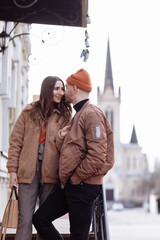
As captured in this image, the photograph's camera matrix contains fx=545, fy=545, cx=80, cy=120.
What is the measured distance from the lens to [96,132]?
401 cm

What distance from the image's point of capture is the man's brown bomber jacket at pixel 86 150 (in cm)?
395

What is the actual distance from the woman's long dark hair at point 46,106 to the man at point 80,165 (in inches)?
13.3

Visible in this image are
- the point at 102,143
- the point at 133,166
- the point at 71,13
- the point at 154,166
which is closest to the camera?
the point at 102,143

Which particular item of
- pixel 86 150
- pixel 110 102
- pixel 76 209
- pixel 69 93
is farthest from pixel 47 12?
pixel 110 102

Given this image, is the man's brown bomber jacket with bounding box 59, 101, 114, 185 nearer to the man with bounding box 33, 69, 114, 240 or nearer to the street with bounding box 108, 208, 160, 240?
the man with bounding box 33, 69, 114, 240

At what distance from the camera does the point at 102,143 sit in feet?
13.1

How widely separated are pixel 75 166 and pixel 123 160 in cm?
9531

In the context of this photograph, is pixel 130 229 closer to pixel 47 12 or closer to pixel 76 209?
pixel 47 12

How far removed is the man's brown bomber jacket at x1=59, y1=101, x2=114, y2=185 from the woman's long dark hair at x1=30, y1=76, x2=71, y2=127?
47 cm

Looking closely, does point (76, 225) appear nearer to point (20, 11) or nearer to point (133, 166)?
point (20, 11)

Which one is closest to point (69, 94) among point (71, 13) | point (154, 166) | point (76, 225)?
point (76, 225)

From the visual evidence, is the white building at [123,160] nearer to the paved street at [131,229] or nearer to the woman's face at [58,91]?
the paved street at [131,229]

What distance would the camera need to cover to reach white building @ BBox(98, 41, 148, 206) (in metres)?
94.3

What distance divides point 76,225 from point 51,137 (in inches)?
32.8
